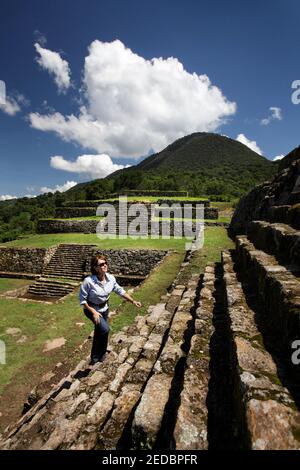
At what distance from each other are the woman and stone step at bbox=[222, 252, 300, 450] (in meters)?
1.79

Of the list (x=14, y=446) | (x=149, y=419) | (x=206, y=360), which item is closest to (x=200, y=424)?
(x=149, y=419)

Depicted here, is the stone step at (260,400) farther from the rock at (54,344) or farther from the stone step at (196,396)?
the rock at (54,344)

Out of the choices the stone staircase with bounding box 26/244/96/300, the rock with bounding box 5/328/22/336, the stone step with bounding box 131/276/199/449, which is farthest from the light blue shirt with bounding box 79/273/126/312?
the stone staircase with bounding box 26/244/96/300

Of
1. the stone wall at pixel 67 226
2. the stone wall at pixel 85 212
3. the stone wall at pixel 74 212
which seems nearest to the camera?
the stone wall at pixel 67 226

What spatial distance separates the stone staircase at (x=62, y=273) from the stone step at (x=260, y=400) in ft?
35.6

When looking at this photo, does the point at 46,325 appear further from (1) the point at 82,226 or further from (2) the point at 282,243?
(1) the point at 82,226

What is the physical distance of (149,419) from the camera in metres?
2.18

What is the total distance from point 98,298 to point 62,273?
38.2 feet

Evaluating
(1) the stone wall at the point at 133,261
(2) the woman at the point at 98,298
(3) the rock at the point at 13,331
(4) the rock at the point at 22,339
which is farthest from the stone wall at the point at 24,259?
(2) the woman at the point at 98,298

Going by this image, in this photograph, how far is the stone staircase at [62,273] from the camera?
1245cm

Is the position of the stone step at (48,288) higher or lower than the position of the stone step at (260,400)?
lower

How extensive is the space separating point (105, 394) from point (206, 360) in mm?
1137

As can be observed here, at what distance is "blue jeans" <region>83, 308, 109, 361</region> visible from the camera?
3656 mm

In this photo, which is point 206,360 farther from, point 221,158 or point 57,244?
point 221,158
